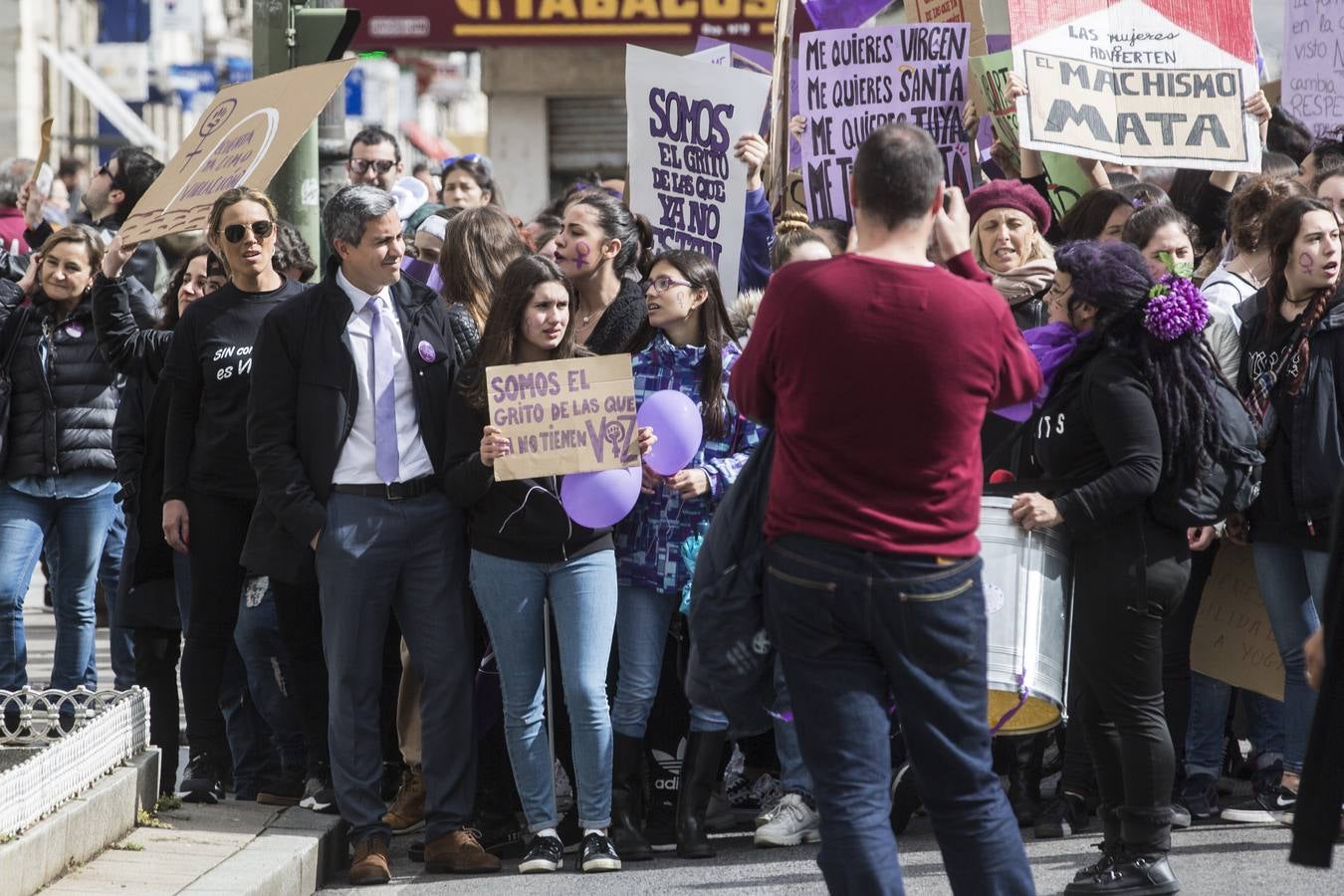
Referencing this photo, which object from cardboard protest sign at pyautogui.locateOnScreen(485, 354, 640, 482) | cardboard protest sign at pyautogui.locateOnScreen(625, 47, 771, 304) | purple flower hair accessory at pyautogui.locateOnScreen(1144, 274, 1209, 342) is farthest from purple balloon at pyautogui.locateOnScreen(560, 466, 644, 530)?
cardboard protest sign at pyautogui.locateOnScreen(625, 47, 771, 304)

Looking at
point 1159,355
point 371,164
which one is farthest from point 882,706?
point 371,164

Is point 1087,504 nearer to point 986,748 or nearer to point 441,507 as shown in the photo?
point 986,748

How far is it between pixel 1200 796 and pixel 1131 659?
4.59 ft

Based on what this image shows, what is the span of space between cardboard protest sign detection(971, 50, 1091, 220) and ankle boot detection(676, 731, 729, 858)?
3068 mm

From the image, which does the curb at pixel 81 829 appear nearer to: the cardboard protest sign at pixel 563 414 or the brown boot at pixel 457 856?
the brown boot at pixel 457 856

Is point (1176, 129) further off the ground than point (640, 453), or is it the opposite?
point (1176, 129)

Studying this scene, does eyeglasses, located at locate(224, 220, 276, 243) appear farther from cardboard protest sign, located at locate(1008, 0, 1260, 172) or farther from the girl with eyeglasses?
cardboard protest sign, located at locate(1008, 0, 1260, 172)

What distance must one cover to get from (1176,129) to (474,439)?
11.0 feet

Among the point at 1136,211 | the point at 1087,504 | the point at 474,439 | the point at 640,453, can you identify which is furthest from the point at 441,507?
the point at 1136,211

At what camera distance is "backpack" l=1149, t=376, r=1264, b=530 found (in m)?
5.93

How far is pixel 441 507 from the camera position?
256 inches

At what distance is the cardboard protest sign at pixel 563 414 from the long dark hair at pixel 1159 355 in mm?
1454

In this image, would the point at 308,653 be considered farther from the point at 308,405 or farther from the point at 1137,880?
the point at 1137,880

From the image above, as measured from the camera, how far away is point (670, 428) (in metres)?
6.48
